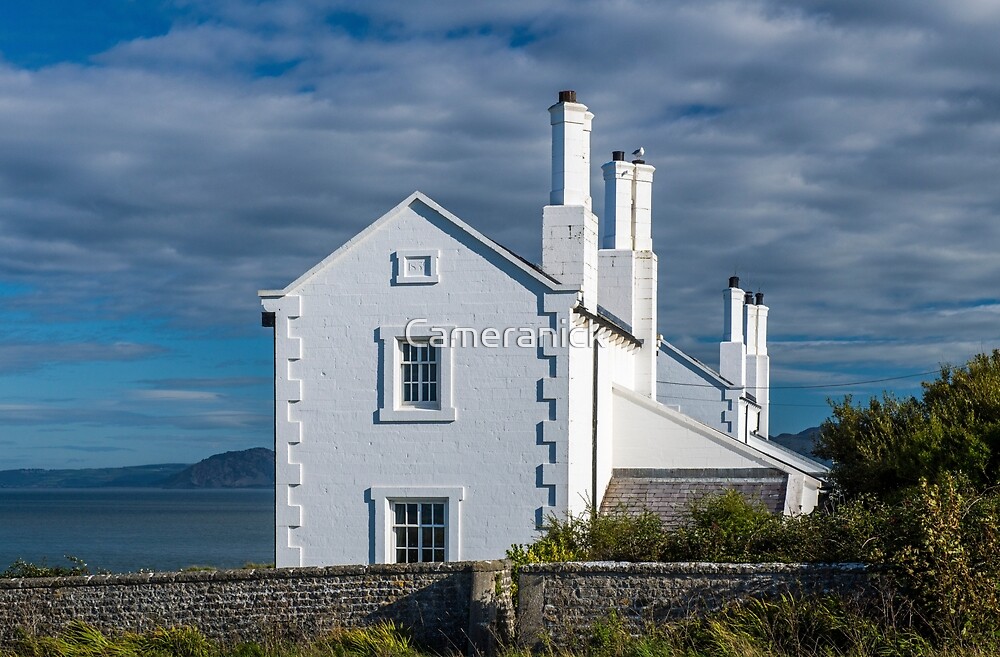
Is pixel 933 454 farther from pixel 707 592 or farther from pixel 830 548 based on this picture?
pixel 707 592

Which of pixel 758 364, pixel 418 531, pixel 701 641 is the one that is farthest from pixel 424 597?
pixel 758 364

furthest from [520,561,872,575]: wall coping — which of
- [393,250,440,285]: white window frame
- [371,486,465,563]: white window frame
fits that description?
[393,250,440,285]: white window frame

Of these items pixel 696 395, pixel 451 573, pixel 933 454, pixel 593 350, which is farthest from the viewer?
pixel 696 395

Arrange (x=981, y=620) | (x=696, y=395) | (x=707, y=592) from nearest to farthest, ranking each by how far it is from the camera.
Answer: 1. (x=981, y=620)
2. (x=707, y=592)
3. (x=696, y=395)

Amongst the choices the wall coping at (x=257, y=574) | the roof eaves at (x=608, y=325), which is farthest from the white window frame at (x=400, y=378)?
the wall coping at (x=257, y=574)

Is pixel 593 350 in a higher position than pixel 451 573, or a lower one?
higher

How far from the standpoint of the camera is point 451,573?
16.3 meters

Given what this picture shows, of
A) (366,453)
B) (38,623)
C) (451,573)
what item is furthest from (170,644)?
(366,453)

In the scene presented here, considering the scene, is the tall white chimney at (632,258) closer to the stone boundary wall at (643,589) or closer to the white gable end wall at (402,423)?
the white gable end wall at (402,423)

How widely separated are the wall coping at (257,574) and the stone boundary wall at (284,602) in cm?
1

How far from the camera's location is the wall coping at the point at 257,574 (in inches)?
643

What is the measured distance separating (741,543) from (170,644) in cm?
793

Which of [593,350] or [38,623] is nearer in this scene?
[38,623]

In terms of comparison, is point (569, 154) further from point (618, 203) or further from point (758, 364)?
point (758, 364)
